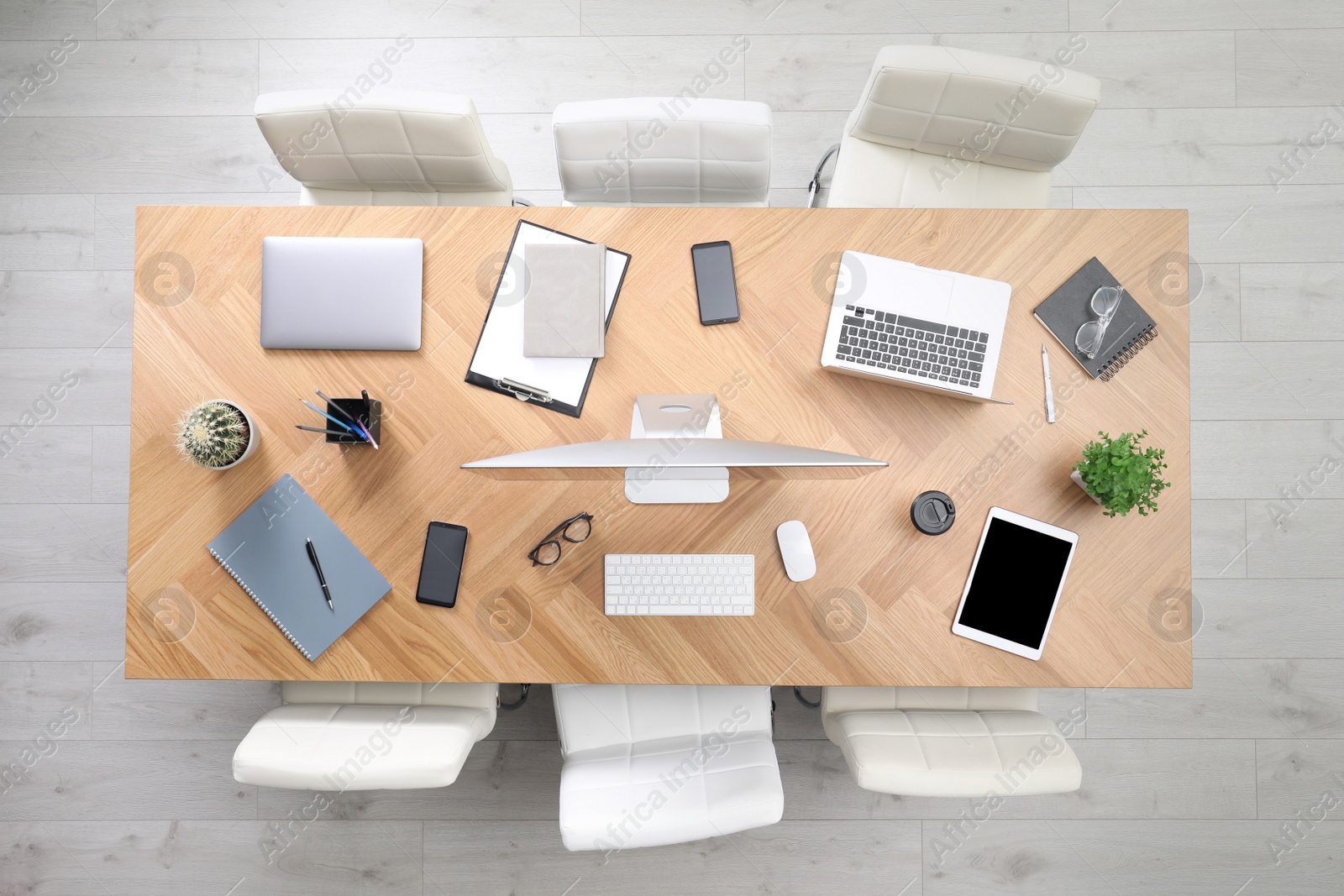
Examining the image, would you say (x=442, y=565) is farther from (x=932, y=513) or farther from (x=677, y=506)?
(x=932, y=513)

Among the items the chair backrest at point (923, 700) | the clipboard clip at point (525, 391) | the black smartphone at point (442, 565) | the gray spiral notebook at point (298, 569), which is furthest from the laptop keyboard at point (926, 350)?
the gray spiral notebook at point (298, 569)

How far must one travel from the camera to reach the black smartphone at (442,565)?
1483 millimetres

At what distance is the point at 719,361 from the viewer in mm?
1517

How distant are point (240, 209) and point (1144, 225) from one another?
78.5 inches

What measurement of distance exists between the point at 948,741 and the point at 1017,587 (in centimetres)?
37

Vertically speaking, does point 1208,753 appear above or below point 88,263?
below

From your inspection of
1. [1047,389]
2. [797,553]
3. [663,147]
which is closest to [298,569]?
[797,553]

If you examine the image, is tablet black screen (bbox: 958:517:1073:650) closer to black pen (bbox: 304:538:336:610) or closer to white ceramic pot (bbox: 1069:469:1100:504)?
white ceramic pot (bbox: 1069:469:1100:504)

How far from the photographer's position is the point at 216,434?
1.42 m

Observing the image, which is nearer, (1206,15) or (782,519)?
(782,519)

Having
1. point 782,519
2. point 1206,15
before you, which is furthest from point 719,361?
point 1206,15

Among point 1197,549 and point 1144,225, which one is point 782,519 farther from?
point 1197,549

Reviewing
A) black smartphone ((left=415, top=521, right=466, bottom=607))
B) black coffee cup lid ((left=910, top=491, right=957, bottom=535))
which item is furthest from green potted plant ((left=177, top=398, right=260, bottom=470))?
black coffee cup lid ((left=910, top=491, right=957, bottom=535))

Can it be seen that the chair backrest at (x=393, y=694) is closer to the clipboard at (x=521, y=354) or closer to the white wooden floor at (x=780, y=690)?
the white wooden floor at (x=780, y=690)
